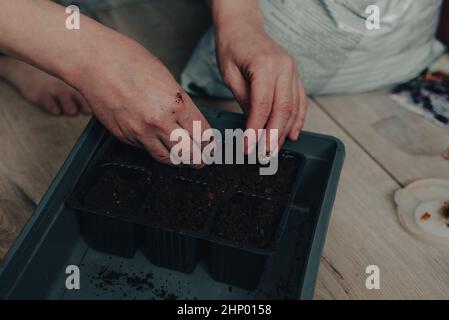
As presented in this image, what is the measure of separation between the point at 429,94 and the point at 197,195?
0.64 m

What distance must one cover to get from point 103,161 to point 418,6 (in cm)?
69

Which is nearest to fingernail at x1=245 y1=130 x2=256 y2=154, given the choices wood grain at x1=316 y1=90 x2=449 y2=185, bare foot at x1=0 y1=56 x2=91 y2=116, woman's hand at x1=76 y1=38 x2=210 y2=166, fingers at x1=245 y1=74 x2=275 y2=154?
fingers at x1=245 y1=74 x2=275 y2=154

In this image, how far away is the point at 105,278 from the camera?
A: 2.59 ft

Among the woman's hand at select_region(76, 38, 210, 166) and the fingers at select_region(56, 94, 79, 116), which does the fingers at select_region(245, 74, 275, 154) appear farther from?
the fingers at select_region(56, 94, 79, 116)

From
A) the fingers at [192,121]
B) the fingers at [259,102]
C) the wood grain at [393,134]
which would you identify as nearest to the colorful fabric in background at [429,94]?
the wood grain at [393,134]

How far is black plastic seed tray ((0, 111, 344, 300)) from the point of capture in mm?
724

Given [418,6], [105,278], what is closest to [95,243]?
[105,278]

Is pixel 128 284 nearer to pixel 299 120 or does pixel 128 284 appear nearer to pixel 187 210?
pixel 187 210

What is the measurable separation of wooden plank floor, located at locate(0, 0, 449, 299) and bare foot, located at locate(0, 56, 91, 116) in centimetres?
2

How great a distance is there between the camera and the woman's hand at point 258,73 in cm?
79

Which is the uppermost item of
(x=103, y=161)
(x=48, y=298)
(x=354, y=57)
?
(x=354, y=57)

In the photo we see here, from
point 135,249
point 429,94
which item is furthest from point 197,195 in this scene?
point 429,94

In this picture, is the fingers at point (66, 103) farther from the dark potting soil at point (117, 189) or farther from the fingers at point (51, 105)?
the dark potting soil at point (117, 189)
